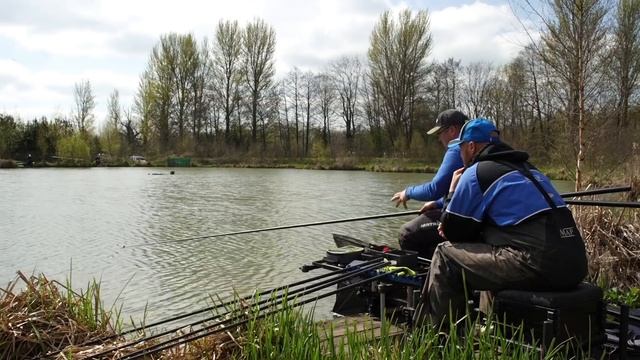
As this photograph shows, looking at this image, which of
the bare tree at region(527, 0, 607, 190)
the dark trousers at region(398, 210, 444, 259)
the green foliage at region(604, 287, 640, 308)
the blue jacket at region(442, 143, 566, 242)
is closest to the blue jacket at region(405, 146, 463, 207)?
the dark trousers at region(398, 210, 444, 259)

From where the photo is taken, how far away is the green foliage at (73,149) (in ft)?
147

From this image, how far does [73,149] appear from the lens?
44969 millimetres

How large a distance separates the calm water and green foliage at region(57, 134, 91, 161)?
26.5 meters

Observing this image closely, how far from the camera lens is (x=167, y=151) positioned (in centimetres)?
4922

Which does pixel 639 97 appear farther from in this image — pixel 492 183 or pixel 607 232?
pixel 492 183

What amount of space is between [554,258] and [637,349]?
874mm

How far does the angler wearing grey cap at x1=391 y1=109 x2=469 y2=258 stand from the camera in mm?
4551

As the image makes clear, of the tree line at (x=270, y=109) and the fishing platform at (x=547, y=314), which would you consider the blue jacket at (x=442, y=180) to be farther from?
the tree line at (x=270, y=109)

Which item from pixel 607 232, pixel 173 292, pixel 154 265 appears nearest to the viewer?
pixel 607 232

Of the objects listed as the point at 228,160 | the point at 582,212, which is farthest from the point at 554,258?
the point at 228,160

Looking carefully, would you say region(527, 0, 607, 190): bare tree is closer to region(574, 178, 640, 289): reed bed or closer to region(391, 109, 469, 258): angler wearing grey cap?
region(574, 178, 640, 289): reed bed

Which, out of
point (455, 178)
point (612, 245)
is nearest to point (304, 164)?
point (612, 245)

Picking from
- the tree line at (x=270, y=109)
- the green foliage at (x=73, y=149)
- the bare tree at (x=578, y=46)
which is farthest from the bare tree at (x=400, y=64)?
the bare tree at (x=578, y=46)

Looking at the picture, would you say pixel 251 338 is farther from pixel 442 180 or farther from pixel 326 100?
pixel 326 100
